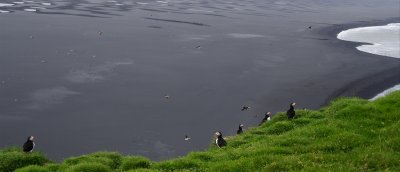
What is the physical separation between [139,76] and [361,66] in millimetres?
31244

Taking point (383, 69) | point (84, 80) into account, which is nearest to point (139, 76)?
point (84, 80)

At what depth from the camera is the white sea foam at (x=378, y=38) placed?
3054 inches

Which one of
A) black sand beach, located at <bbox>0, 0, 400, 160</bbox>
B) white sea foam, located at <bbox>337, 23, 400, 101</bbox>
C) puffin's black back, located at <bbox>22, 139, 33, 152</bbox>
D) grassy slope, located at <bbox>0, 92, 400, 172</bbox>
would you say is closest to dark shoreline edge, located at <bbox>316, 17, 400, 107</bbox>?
black sand beach, located at <bbox>0, 0, 400, 160</bbox>

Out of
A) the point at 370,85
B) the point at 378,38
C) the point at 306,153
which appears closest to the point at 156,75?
the point at 370,85

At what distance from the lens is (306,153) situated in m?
17.5

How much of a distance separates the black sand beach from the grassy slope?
473 inches

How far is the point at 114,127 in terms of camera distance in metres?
38.6

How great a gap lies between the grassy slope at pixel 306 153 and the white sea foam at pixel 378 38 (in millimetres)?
56732

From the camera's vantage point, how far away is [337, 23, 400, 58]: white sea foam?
77.6 meters

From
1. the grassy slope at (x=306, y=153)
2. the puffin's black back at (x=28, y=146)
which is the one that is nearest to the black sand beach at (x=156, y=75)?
the puffin's black back at (x=28, y=146)

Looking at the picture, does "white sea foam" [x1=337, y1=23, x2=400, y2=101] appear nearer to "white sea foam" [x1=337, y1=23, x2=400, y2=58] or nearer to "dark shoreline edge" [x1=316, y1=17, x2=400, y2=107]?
"white sea foam" [x1=337, y1=23, x2=400, y2=58]

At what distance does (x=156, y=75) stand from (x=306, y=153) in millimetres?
38607

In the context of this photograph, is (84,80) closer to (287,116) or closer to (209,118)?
(209,118)

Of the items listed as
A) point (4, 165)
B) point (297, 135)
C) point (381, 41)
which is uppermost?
point (297, 135)
